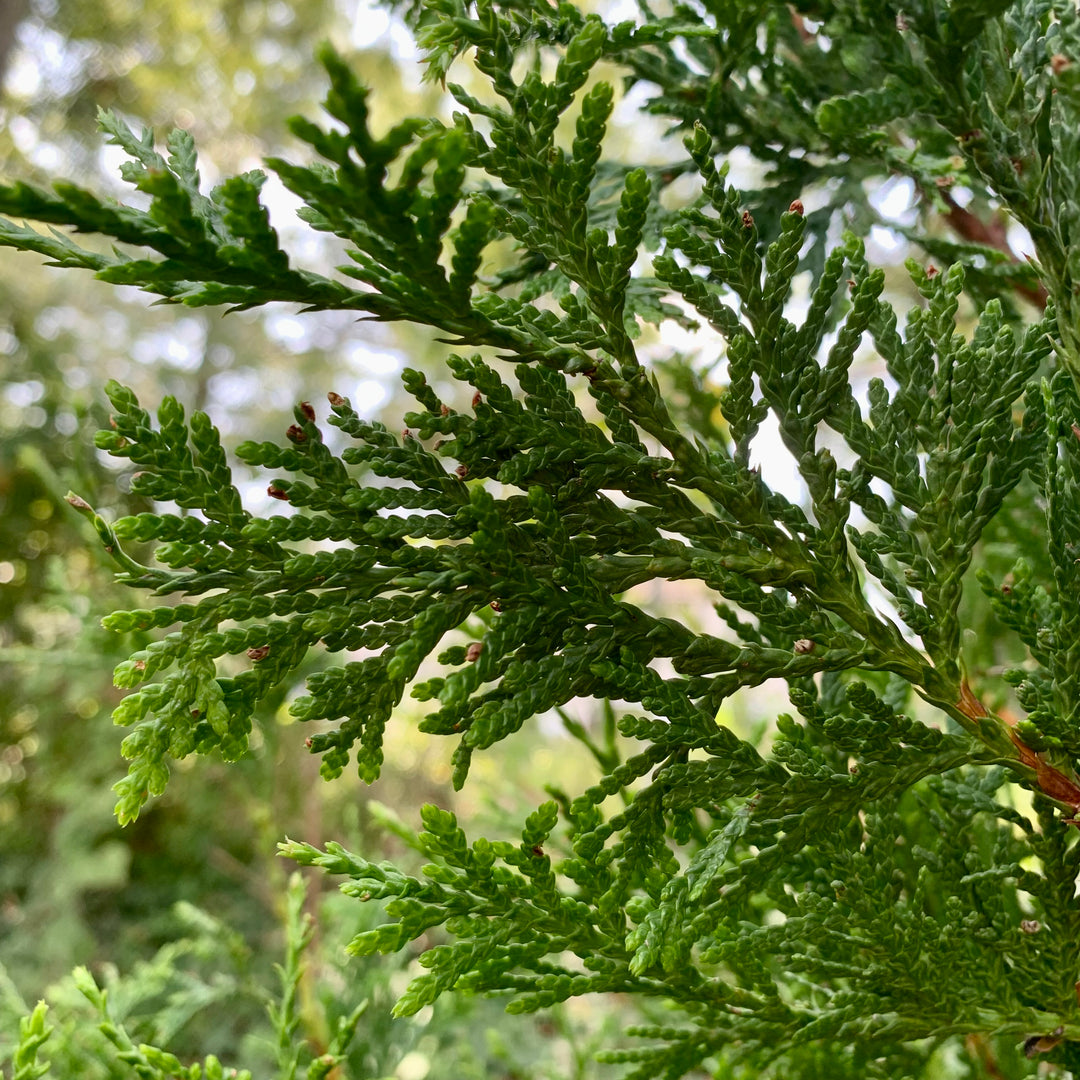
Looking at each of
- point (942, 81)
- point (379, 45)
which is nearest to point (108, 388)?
point (942, 81)

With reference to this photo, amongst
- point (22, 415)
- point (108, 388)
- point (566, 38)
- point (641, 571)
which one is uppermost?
point (22, 415)

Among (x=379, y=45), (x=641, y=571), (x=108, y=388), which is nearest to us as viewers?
(x=108, y=388)

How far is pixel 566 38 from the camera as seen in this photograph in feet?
3.53

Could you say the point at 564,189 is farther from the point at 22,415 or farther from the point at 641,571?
the point at 22,415

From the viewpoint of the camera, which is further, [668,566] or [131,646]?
[131,646]

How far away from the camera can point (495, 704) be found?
0.84 m

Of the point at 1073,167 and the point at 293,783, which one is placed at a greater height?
the point at 1073,167

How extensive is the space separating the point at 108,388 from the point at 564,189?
514mm

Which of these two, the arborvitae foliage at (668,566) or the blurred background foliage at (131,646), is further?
the blurred background foliage at (131,646)

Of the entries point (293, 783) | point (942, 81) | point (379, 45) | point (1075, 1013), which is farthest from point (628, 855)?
point (379, 45)

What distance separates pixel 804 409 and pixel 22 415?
5.25m

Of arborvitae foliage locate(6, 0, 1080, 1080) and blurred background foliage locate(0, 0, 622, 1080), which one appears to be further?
blurred background foliage locate(0, 0, 622, 1080)

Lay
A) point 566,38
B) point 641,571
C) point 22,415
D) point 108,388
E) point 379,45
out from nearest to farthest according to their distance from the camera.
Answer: point 108,388, point 641,571, point 566,38, point 22,415, point 379,45

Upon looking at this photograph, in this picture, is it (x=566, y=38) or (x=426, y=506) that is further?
(x=566, y=38)
